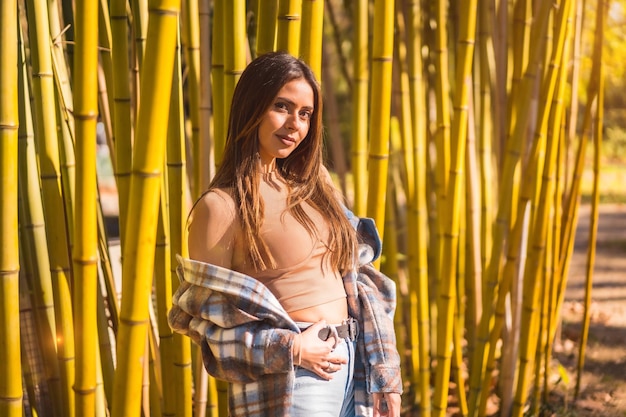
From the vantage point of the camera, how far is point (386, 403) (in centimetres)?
101

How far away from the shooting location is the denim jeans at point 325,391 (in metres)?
0.93

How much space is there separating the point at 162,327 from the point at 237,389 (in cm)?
34

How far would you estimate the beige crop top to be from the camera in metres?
0.95

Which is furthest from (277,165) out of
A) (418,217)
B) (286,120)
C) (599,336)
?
(599,336)

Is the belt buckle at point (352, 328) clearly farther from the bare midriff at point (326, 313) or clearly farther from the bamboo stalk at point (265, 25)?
the bamboo stalk at point (265, 25)

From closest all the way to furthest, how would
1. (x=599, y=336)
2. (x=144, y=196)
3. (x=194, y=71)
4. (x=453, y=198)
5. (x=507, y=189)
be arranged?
(x=144, y=196) < (x=194, y=71) < (x=453, y=198) < (x=507, y=189) < (x=599, y=336)

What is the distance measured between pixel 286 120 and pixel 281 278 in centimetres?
20

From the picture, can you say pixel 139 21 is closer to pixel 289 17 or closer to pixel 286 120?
pixel 289 17

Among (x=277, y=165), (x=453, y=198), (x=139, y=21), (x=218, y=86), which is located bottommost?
(x=453, y=198)

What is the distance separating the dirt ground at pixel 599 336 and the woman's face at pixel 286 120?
1496 mm

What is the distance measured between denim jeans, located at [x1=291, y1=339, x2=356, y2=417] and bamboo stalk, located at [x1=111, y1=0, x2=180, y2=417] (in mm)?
195

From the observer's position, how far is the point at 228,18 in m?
1.12

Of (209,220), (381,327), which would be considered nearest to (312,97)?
(209,220)

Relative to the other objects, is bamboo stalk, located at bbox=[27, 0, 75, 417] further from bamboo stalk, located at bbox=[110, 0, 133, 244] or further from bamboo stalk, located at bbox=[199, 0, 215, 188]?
bamboo stalk, located at bbox=[199, 0, 215, 188]
